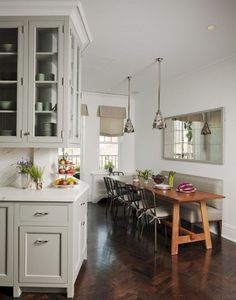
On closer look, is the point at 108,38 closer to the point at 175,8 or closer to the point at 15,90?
the point at 175,8

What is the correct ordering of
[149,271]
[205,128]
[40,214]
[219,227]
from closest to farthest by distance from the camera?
1. [40,214]
2. [149,271]
3. [219,227]
4. [205,128]

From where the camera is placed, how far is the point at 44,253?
232 centimetres

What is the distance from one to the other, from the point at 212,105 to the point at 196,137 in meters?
0.68

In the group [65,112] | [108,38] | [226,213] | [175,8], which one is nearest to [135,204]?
[226,213]

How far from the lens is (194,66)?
4477 millimetres

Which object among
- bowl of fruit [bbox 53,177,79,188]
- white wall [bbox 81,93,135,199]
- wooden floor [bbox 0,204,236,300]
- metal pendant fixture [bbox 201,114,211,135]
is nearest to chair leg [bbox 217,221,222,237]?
wooden floor [bbox 0,204,236,300]

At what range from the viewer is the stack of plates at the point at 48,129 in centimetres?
263

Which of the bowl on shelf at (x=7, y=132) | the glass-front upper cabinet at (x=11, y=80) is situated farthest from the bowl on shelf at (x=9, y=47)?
the bowl on shelf at (x=7, y=132)

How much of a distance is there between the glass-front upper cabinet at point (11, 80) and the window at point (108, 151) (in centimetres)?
421

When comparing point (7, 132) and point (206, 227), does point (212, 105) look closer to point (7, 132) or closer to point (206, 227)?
point (206, 227)

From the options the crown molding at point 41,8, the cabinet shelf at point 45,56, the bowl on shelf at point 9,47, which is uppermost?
the crown molding at point 41,8

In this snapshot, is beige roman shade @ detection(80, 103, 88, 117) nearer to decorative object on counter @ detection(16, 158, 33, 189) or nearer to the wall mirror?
the wall mirror

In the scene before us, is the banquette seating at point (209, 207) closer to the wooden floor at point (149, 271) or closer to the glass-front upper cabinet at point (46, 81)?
the wooden floor at point (149, 271)

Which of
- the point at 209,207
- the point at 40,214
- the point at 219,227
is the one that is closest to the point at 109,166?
the point at 209,207
